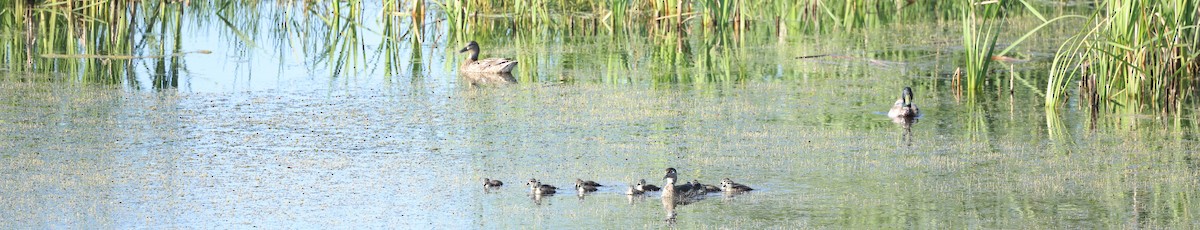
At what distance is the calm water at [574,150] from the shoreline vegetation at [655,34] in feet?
0.68

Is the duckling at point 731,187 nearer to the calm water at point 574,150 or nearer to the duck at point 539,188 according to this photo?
the calm water at point 574,150

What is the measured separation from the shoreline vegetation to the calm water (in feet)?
0.68

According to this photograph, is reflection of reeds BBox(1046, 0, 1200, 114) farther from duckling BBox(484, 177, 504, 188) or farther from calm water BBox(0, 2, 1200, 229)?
duckling BBox(484, 177, 504, 188)

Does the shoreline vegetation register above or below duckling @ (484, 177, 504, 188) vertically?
above

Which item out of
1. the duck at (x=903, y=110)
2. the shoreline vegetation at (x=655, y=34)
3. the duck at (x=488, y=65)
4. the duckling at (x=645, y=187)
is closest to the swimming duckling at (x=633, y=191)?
the duckling at (x=645, y=187)

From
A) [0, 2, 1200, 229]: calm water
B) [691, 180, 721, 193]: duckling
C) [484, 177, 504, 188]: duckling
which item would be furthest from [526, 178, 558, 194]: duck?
[691, 180, 721, 193]: duckling

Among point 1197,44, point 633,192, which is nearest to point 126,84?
point 633,192

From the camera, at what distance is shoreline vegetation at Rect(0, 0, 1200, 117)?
8445 mm

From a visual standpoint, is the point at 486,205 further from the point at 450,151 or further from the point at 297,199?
the point at 450,151

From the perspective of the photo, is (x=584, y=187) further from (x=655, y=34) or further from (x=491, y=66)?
(x=655, y=34)

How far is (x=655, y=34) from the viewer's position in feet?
42.7

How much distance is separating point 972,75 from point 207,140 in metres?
3.81

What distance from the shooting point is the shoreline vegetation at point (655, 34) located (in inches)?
332

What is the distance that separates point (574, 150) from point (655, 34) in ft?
18.8
